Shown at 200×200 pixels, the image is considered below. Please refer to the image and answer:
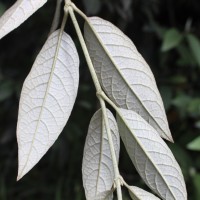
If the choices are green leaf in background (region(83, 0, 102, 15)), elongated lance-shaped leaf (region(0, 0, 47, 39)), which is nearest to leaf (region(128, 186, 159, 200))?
elongated lance-shaped leaf (region(0, 0, 47, 39))

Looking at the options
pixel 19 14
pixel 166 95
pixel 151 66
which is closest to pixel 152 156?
pixel 19 14

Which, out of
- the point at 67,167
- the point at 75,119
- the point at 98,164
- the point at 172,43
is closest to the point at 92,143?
the point at 98,164

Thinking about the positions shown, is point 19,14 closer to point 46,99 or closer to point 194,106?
point 46,99

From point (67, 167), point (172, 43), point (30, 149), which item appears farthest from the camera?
point (67, 167)

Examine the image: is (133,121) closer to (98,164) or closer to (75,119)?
(98,164)

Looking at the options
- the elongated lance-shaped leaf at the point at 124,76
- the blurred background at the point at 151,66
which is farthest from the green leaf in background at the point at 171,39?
the elongated lance-shaped leaf at the point at 124,76

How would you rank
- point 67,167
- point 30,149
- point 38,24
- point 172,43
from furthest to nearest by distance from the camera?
point 67,167 < point 38,24 < point 172,43 < point 30,149

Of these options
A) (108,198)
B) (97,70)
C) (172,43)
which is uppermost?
(172,43)
